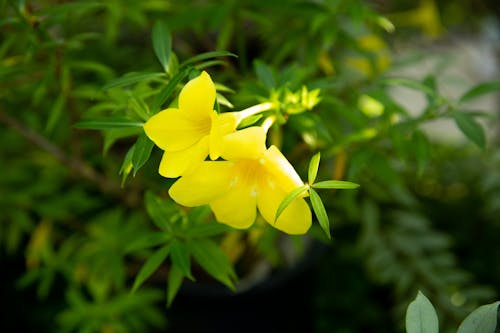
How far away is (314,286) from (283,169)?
119 centimetres

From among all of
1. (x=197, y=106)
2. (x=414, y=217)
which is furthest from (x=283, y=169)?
(x=414, y=217)

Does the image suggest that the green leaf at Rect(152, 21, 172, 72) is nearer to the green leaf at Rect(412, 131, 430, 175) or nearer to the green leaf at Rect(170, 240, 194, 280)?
the green leaf at Rect(170, 240, 194, 280)

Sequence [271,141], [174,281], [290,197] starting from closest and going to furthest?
[290,197] → [174,281] → [271,141]

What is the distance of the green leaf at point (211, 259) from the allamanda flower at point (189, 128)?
0.22 metres

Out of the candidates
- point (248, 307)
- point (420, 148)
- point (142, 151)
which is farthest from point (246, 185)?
point (248, 307)

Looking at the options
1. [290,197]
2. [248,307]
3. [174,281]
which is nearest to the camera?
[290,197]

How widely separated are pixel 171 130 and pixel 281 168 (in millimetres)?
129

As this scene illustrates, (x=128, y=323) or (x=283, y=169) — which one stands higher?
(x=283, y=169)

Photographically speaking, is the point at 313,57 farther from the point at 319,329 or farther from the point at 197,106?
the point at 319,329

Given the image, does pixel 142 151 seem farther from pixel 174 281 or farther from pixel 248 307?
pixel 248 307

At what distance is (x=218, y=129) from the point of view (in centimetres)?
50

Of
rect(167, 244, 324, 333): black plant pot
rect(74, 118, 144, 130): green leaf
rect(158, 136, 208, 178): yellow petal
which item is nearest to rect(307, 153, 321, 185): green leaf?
rect(158, 136, 208, 178): yellow petal

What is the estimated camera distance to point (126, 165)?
0.62 meters

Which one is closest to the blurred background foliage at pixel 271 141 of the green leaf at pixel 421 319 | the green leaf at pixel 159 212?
the green leaf at pixel 159 212
